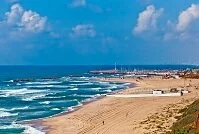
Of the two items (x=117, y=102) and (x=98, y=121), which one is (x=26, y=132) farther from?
(x=117, y=102)

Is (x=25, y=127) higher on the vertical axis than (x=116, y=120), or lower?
lower

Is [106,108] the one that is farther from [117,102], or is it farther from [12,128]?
[12,128]

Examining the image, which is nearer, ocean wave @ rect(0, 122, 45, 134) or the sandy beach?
the sandy beach

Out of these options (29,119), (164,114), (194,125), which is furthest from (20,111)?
(194,125)

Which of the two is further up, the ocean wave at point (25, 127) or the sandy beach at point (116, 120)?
the sandy beach at point (116, 120)

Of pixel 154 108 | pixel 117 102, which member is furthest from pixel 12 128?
pixel 117 102

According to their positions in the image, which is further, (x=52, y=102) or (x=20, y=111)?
(x=52, y=102)

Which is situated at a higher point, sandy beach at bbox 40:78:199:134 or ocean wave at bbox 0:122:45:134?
sandy beach at bbox 40:78:199:134

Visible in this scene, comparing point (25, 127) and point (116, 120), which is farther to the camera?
point (116, 120)

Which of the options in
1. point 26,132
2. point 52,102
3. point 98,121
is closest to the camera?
point 26,132

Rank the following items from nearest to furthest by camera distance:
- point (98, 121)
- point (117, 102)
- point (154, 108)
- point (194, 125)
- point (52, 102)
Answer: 1. point (194, 125)
2. point (98, 121)
3. point (154, 108)
4. point (117, 102)
5. point (52, 102)

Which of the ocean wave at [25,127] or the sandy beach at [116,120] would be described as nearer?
the sandy beach at [116,120]
